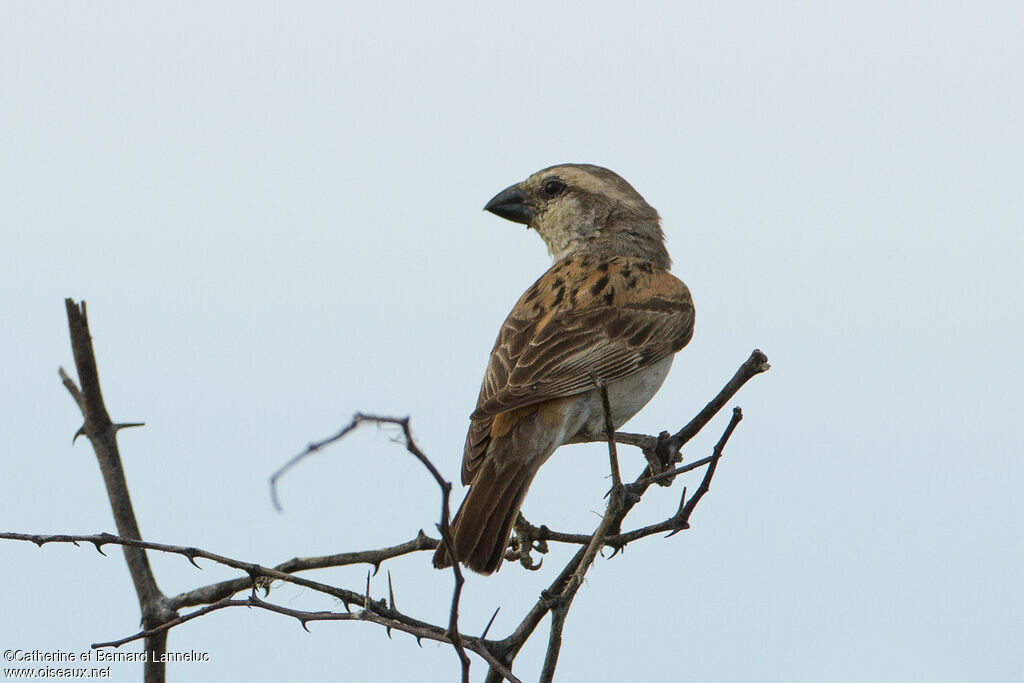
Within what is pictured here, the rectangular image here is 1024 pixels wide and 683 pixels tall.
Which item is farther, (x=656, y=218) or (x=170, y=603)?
(x=656, y=218)

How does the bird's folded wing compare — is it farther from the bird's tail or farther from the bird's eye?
the bird's eye

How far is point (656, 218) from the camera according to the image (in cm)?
828

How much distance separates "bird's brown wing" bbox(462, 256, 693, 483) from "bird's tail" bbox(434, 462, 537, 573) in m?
0.21

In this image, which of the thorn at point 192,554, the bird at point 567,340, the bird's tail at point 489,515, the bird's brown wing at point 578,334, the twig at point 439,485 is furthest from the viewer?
the bird's brown wing at point 578,334

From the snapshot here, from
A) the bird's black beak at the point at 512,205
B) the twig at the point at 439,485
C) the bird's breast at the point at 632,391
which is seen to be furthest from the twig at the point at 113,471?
the bird's black beak at the point at 512,205

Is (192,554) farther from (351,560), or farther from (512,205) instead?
(512,205)

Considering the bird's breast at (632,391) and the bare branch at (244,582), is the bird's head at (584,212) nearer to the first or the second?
the bird's breast at (632,391)

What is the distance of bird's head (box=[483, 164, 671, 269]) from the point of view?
7.96 metres

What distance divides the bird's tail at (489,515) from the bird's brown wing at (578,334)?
8.2 inches

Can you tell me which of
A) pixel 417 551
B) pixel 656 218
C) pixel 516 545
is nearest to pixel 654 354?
pixel 516 545

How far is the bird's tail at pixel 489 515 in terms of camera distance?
486 centimetres

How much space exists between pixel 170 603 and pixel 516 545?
2.59m

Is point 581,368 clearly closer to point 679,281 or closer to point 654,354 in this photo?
point 654,354

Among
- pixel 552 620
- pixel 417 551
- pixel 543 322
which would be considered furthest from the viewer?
pixel 543 322
